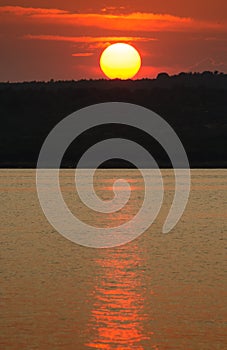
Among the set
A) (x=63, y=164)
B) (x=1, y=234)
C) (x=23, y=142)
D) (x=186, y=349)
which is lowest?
(x=186, y=349)

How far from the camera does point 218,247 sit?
42.8 metres

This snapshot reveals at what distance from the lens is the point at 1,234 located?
47.7 metres

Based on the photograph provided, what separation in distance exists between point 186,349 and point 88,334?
2.63 meters

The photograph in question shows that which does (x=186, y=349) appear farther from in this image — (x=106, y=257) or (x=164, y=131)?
(x=164, y=131)

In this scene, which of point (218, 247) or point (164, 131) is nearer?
point (218, 247)

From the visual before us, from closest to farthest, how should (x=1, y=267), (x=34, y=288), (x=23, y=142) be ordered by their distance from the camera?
(x=34, y=288)
(x=1, y=267)
(x=23, y=142)

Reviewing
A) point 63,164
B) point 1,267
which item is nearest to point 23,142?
point 63,164

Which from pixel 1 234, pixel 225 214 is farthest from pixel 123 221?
pixel 1 234

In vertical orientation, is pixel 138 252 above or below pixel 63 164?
below

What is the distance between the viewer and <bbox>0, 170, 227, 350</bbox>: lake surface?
26.0 metres

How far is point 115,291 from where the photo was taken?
3177 cm

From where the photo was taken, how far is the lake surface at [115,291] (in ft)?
85.1

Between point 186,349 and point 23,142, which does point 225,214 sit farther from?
point 23,142

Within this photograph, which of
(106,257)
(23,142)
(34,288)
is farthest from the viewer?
(23,142)
